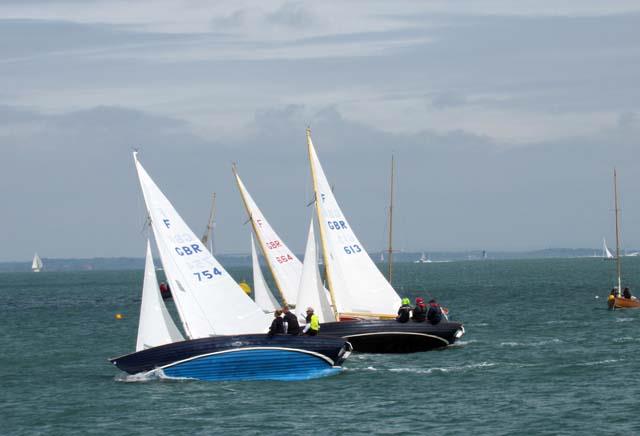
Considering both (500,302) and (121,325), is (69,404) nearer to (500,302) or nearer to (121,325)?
(121,325)

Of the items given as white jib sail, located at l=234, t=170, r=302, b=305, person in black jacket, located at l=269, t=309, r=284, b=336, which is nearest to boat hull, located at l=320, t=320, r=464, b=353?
person in black jacket, located at l=269, t=309, r=284, b=336

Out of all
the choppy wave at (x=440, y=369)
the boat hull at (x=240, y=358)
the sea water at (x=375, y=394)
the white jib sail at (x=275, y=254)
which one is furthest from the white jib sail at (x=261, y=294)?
the boat hull at (x=240, y=358)

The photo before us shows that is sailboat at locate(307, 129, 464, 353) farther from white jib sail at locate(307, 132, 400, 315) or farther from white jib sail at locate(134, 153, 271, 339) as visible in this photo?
white jib sail at locate(134, 153, 271, 339)

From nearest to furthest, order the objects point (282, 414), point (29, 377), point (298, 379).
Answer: point (282, 414) < point (298, 379) < point (29, 377)

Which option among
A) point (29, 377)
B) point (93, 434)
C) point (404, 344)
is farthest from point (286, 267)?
point (93, 434)

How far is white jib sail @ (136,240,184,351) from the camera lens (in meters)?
40.0

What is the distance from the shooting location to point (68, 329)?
238ft

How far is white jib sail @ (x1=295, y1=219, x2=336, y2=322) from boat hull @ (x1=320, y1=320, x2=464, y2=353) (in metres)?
1.25

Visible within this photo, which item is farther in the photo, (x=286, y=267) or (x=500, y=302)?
(x=500, y=302)

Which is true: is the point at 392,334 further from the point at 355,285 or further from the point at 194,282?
the point at 194,282

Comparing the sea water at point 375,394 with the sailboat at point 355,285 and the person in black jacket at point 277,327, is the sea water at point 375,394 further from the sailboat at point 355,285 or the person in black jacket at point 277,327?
the person in black jacket at point 277,327

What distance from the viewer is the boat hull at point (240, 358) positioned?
39.2 meters

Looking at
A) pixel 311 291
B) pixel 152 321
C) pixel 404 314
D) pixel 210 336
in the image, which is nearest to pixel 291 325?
pixel 210 336

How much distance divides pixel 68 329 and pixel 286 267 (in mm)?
20388
